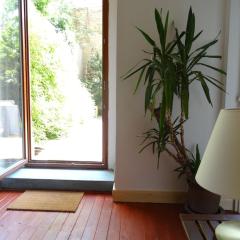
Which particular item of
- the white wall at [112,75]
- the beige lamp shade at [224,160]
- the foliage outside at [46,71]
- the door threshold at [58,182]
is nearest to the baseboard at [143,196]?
the door threshold at [58,182]

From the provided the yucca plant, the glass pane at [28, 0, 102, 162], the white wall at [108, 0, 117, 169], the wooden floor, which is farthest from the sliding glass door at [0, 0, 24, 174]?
the yucca plant

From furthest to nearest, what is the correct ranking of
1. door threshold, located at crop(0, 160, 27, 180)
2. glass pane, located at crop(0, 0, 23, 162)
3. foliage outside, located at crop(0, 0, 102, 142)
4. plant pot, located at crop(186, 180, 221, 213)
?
foliage outside, located at crop(0, 0, 102, 142) < glass pane, located at crop(0, 0, 23, 162) < door threshold, located at crop(0, 160, 27, 180) < plant pot, located at crop(186, 180, 221, 213)

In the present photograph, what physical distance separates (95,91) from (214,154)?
278 centimetres

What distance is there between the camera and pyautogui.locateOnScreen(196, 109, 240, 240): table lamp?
3.37 ft

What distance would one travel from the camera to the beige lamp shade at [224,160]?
1027 mm

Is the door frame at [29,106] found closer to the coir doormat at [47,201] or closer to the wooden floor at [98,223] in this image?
the coir doormat at [47,201]

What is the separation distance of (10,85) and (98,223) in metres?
2.02

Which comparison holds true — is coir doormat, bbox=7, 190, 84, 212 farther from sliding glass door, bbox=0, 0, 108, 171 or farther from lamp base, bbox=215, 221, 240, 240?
lamp base, bbox=215, 221, 240, 240

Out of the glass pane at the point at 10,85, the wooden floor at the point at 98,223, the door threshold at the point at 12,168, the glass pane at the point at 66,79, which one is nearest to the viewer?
the wooden floor at the point at 98,223

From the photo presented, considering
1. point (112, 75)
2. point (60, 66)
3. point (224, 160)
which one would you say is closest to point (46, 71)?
point (60, 66)

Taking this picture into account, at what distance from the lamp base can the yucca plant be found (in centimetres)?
135

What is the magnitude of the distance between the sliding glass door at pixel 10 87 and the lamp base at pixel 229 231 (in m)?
2.78

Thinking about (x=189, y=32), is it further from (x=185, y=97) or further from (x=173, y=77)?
(x=185, y=97)

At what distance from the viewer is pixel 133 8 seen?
2.86 m
